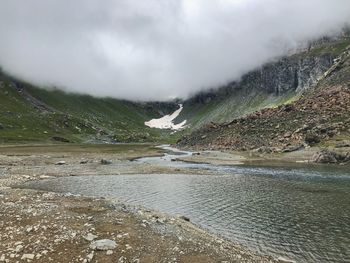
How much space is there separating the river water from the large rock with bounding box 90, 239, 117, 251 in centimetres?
1214

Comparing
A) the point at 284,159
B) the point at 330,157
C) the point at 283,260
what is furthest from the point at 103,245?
the point at 284,159

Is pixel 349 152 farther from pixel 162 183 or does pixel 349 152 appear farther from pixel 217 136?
pixel 217 136

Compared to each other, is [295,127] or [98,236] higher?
[295,127]

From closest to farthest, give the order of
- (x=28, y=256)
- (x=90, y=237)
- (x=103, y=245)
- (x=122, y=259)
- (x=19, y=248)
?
(x=28, y=256) < (x=122, y=259) < (x=19, y=248) < (x=103, y=245) < (x=90, y=237)

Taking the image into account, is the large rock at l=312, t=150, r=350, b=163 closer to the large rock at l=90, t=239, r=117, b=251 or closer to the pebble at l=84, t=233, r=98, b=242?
the pebble at l=84, t=233, r=98, b=242

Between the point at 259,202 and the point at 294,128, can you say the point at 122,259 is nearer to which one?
the point at 259,202

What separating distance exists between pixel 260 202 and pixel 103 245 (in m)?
31.2

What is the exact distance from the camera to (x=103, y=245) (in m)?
28.4

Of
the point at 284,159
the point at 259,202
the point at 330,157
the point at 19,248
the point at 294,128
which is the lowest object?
the point at 19,248

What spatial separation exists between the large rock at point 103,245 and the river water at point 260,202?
39.8 ft

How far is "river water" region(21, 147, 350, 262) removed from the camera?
116 feet

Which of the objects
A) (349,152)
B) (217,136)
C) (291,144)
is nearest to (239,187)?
(349,152)

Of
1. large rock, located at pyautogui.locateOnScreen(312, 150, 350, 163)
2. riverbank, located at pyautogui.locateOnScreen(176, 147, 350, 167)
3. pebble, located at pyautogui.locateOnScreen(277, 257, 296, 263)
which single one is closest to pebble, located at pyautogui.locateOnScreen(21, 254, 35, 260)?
pebble, located at pyautogui.locateOnScreen(277, 257, 296, 263)

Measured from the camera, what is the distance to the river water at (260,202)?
116 feet
